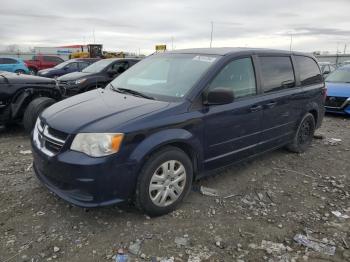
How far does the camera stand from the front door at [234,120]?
388cm

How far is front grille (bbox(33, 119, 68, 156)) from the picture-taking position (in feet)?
10.7

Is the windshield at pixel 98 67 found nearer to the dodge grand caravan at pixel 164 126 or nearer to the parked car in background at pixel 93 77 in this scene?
the parked car in background at pixel 93 77

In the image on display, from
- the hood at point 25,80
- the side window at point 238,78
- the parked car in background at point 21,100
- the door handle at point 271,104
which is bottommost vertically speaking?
the parked car in background at point 21,100

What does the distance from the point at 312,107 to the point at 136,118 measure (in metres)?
3.65

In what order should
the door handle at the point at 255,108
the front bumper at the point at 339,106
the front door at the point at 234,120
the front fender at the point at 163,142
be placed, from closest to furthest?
the front fender at the point at 163,142, the front door at the point at 234,120, the door handle at the point at 255,108, the front bumper at the point at 339,106

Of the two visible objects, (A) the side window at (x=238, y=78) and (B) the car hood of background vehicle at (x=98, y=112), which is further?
(A) the side window at (x=238, y=78)

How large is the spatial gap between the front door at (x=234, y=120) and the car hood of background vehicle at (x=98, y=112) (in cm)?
65

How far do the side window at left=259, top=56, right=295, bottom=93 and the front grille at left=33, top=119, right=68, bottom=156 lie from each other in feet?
8.90

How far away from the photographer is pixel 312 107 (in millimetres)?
5727

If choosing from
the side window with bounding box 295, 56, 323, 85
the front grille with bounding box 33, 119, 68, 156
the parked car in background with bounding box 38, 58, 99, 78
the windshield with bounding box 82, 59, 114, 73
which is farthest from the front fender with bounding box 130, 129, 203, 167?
the parked car in background with bounding box 38, 58, 99, 78

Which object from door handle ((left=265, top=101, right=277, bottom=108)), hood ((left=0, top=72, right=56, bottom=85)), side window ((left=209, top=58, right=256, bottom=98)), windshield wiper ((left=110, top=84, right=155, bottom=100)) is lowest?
door handle ((left=265, top=101, right=277, bottom=108))

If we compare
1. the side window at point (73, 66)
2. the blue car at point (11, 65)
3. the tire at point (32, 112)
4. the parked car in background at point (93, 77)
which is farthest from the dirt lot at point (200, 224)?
the blue car at point (11, 65)

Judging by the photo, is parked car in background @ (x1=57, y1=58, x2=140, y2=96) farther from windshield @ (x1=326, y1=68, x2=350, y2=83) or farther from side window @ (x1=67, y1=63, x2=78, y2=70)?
windshield @ (x1=326, y1=68, x2=350, y2=83)

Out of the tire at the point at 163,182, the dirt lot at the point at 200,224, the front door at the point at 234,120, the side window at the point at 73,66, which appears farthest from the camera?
the side window at the point at 73,66
